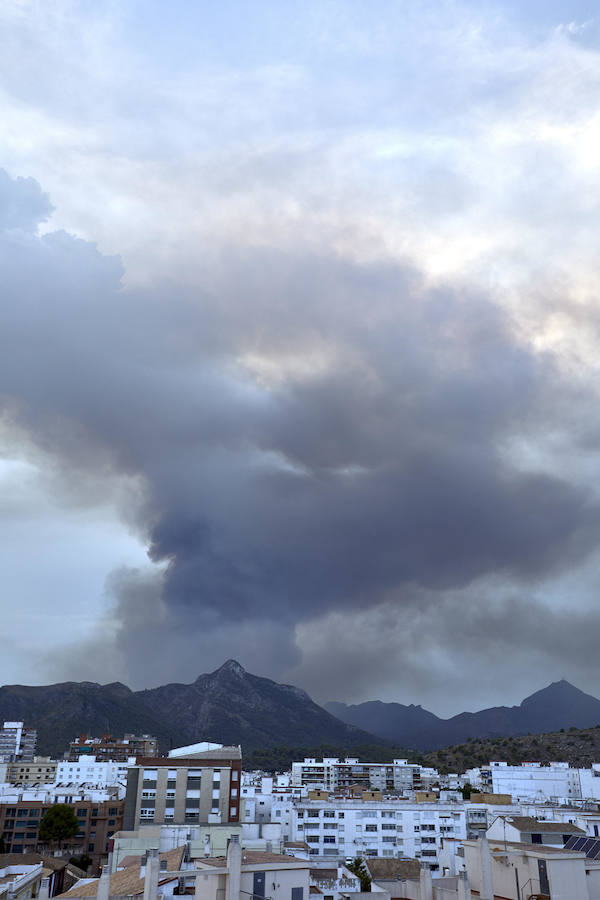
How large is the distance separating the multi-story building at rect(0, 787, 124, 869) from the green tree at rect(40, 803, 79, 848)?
3.22 metres

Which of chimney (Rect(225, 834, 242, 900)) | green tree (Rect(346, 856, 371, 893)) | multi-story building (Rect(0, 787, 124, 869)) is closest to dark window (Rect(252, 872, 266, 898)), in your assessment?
chimney (Rect(225, 834, 242, 900))

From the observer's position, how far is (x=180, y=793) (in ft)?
330

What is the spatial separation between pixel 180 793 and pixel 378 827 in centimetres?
3204

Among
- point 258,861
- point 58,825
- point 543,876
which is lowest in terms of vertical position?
point 58,825

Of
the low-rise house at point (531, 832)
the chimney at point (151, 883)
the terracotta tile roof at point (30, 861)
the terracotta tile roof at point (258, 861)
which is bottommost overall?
the terracotta tile roof at point (30, 861)

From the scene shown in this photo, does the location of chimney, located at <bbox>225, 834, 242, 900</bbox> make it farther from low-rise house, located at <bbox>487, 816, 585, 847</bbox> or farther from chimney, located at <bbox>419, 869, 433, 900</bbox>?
low-rise house, located at <bbox>487, 816, 585, 847</bbox>

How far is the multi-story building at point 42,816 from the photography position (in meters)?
130

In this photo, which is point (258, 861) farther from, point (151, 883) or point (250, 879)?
point (151, 883)

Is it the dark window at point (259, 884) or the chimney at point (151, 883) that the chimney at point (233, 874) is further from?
the chimney at point (151, 883)

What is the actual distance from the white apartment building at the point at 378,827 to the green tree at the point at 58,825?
41.1m

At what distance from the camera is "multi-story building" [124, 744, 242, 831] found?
99250mm

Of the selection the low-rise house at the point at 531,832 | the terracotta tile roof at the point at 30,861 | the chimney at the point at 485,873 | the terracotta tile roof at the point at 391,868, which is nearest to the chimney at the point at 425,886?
the chimney at the point at 485,873

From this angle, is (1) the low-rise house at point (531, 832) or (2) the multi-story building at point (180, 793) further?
(2) the multi-story building at point (180, 793)

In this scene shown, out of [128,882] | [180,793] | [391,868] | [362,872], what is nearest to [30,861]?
[180,793]
